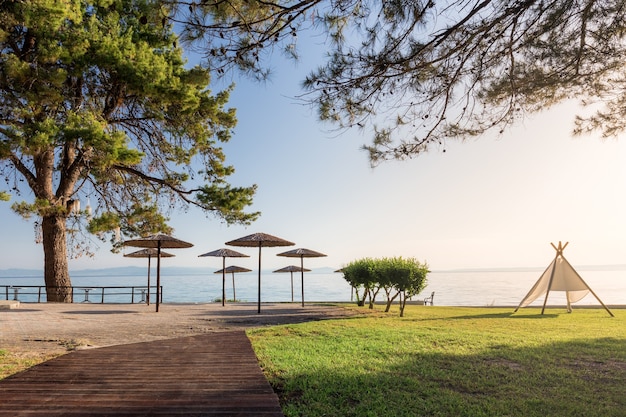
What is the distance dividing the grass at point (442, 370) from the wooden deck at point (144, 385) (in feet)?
1.08

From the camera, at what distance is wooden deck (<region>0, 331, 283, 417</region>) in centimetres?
363

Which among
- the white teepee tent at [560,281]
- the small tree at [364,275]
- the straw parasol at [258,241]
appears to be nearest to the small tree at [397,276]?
the small tree at [364,275]

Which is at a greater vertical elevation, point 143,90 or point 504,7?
point 143,90

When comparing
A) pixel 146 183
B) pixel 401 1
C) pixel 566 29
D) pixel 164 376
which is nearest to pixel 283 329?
pixel 164 376

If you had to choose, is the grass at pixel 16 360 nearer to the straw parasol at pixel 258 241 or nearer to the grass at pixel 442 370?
the grass at pixel 442 370

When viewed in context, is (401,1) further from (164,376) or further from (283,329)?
(283,329)

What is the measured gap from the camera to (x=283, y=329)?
866 centimetres

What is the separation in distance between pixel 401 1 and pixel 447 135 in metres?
2.16

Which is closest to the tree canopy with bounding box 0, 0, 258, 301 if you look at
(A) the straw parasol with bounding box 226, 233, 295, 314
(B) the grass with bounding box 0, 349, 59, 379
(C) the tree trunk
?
(C) the tree trunk

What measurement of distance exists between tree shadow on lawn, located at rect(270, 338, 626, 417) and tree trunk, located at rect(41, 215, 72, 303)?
43.3 ft

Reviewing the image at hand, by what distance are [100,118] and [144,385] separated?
11.7m

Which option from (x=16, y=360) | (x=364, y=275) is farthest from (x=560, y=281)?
(x=16, y=360)

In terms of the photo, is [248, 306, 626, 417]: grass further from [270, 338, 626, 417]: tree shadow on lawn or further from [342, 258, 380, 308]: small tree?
[342, 258, 380, 308]: small tree

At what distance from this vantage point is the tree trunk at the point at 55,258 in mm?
14867
